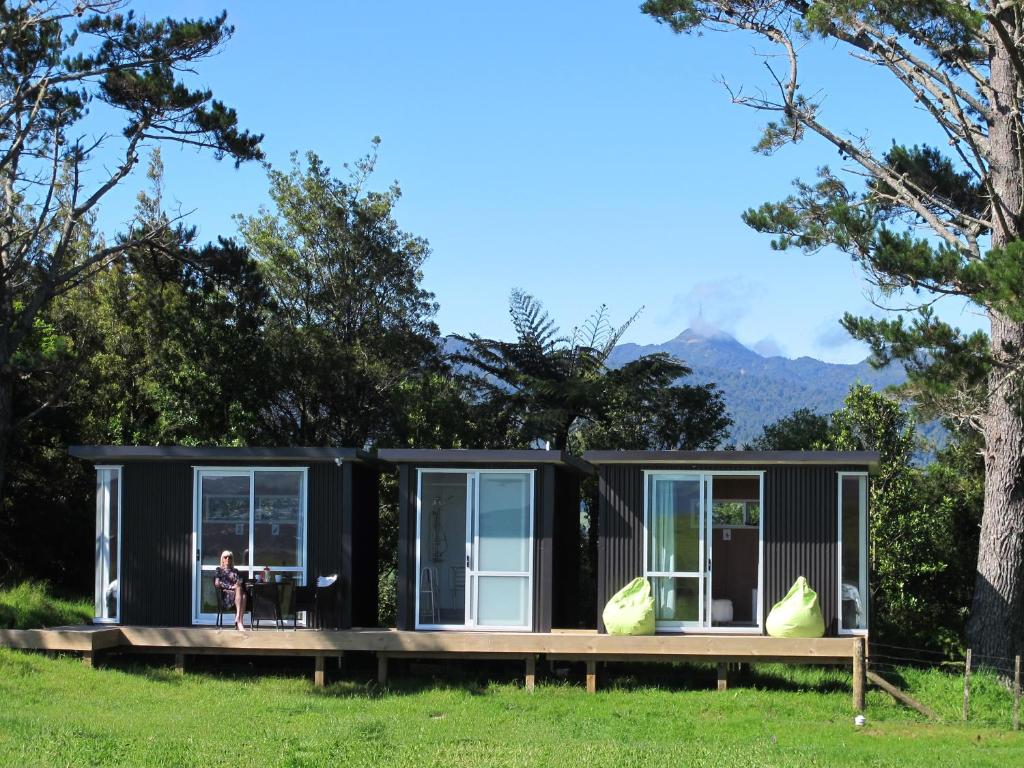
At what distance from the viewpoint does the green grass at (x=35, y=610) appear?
18406 millimetres

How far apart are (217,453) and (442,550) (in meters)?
3.06

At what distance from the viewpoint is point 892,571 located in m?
20.3

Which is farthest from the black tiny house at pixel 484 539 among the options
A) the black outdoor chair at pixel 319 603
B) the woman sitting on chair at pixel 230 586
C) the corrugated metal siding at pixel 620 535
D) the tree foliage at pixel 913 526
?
the tree foliage at pixel 913 526

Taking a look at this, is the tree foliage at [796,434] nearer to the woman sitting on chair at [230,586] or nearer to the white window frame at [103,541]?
the woman sitting on chair at [230,586]

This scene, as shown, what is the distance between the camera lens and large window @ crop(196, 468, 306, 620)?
16719 millimetres

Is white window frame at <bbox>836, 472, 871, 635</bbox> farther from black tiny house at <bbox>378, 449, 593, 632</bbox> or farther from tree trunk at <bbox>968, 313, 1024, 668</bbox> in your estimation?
black tiny house at <bbox>378, 449, 593, 632</bbox>

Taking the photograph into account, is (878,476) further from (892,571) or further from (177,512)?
(177,512)

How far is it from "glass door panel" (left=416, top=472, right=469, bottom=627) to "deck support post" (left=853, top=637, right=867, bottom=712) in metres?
4.76

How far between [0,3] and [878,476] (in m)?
15.1

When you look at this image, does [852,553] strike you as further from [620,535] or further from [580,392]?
[580,392]

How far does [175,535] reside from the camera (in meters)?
16.9

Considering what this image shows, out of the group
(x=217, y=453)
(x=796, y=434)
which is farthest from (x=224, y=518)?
(x=796, y=434)

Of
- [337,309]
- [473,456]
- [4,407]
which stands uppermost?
[337,309]

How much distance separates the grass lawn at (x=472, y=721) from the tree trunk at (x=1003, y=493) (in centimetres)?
165
